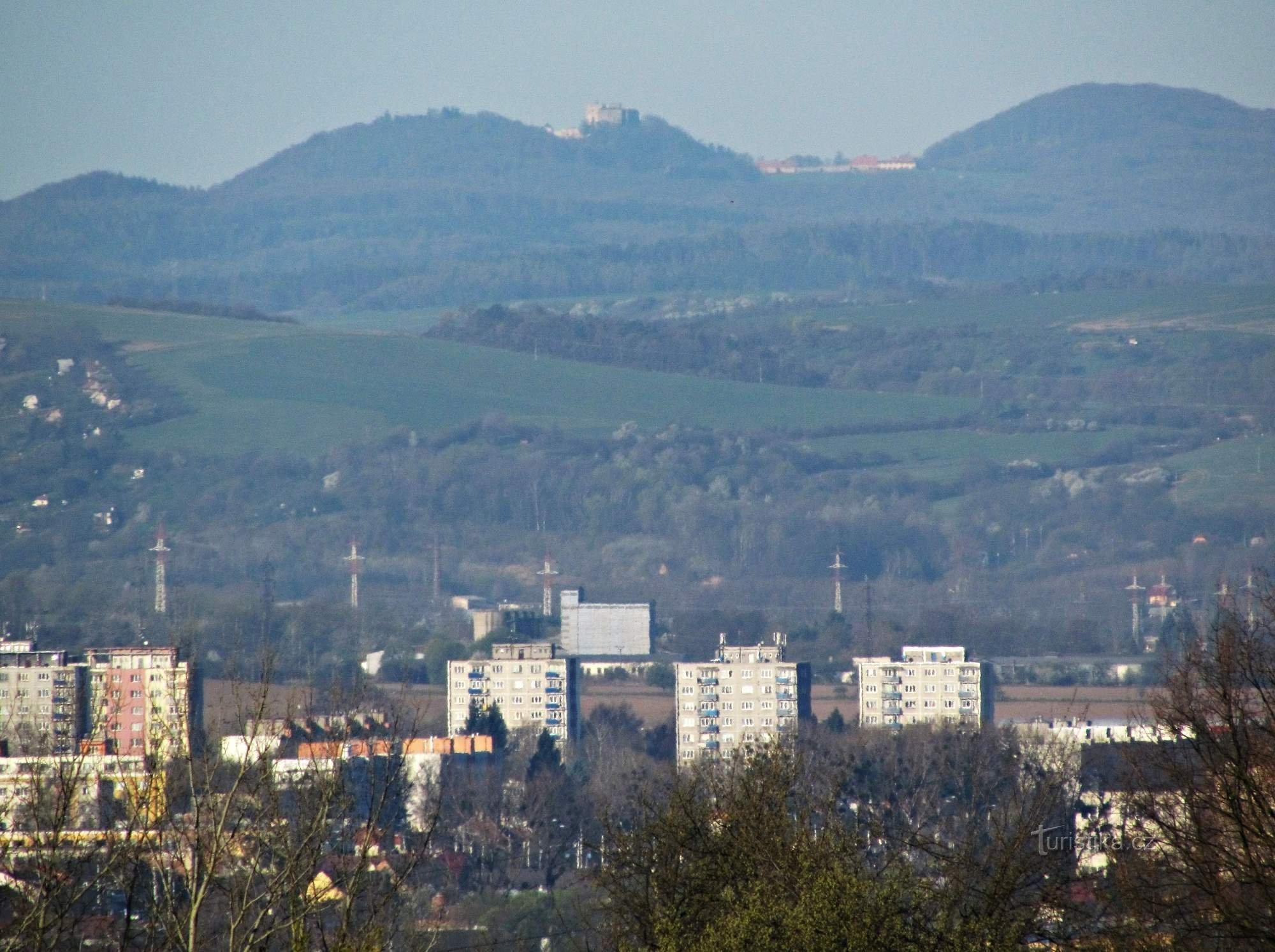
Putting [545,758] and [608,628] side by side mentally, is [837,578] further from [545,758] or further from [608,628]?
[545,758]

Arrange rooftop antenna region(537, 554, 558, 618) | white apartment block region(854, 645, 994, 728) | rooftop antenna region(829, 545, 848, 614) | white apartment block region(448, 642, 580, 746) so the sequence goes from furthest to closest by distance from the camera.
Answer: rooftop antenna region(829, 545, 848, 614) → rooftop antenna region(537, 554, 558, 618) → white apartment block region(448, 642, 580, 746) → white apartment block region(854, 645, 994, 728)

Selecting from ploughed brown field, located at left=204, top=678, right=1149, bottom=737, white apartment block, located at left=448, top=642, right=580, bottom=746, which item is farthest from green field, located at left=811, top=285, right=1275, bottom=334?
white apartment block, located at left=448, top=642, right=580, bottom=746

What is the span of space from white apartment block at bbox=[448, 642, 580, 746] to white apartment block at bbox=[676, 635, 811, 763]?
3.10 m

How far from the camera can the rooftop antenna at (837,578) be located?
94.3m

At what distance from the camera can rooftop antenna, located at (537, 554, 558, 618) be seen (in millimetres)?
93450

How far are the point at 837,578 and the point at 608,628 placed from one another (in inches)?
924

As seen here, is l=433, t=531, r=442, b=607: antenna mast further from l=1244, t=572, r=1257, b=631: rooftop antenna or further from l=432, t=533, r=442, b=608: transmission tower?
l=1244, t=572, r=1257, b=631: rooftop antenna

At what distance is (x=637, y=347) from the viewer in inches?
6078

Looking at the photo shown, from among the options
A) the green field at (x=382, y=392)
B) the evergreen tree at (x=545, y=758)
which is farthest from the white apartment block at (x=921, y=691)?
the green field at (x=382, y=392)

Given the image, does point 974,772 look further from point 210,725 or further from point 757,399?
point 757,399

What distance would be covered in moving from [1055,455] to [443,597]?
40.7 m

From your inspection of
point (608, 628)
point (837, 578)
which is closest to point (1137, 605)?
point (837, 578)

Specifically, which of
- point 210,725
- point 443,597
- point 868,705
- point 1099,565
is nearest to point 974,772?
point 210,725

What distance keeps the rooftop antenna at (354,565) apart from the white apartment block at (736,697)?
43.7 metres
